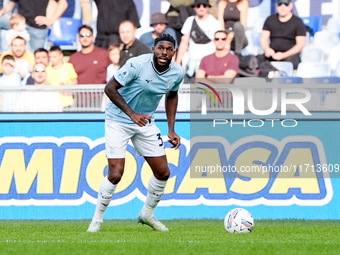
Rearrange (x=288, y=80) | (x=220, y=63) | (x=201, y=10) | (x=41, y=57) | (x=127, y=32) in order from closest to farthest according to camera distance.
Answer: (x=288, y=80) < (x=220, y=63) < (x=41, y=57) < (x=127, y=32) < (x=201, y=10)

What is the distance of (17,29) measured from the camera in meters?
11.3

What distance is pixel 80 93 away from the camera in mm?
9117

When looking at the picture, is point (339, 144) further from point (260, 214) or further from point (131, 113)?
point (131, 113)

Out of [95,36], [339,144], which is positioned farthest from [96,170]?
[339,144]

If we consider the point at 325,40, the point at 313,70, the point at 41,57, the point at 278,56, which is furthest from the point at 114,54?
the point at 325,40

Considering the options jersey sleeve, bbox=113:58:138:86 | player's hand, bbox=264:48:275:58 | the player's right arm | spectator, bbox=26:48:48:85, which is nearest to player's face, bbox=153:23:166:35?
player's hand, bbox=264:48:275:58

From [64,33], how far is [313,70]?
5083mm

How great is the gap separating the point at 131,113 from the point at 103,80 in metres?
4.59

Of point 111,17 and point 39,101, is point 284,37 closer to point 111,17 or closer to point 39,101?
point 111,17

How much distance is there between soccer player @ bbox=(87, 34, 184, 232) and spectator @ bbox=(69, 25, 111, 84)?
4.05 metres

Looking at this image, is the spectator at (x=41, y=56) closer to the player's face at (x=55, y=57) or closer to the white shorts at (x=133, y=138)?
the player's face at (x=55, y=57)

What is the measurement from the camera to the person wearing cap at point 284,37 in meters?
10.7

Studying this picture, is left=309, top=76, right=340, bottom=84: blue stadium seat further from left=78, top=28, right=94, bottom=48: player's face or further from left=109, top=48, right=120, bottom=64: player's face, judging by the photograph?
left=78, top=28, right=94, bottom=48: player's face

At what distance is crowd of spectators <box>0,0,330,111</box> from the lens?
10406mm
